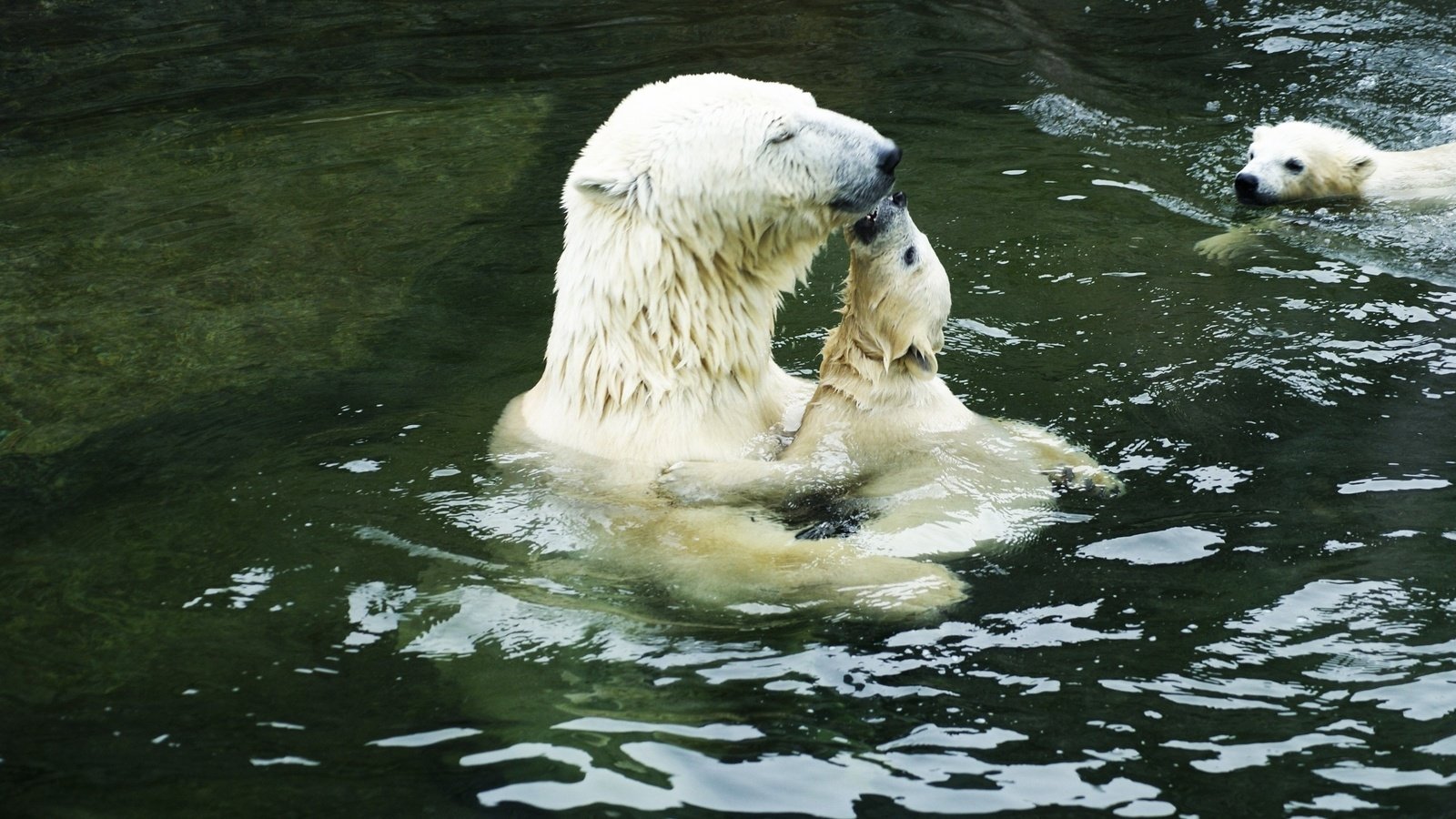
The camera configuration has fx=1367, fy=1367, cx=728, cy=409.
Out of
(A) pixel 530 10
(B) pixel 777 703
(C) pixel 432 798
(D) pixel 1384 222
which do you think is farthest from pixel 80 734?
(A) pixel 530 10

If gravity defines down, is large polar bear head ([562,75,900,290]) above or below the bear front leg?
above

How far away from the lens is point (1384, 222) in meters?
6.09

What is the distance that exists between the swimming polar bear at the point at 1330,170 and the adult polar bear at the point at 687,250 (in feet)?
10.3

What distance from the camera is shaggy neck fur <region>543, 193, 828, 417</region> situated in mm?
3668

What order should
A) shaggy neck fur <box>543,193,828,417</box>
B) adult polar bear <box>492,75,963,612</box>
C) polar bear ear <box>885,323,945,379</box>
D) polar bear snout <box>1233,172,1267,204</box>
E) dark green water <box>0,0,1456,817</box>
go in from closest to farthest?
dark green water <box>0,0,1456,817</box>
adult polar bear <box>492,75,963,612</box>
shaggy neck fur <box>543,193,828,417</box>
polar bear ear <box>885,323,945,379</box>
polar bear snout <box>1233,172,1267,204</box>

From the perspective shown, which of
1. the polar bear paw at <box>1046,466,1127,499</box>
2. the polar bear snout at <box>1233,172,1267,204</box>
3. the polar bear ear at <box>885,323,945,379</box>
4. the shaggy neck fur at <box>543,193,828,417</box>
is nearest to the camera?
the shaggy neck fur at <box>543,193,828,417</box>

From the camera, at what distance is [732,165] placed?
355 centimetres

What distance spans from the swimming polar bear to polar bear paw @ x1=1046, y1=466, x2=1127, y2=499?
8.88ft

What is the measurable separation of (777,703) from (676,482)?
2.86ft

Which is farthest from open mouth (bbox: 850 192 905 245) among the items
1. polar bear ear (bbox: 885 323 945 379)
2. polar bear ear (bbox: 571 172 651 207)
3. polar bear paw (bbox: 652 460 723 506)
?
polar bear paw (bbox: 652 460 723 506)

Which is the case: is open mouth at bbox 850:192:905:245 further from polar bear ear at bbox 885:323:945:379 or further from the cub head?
polar bear ear at bbox 885:323:945:379

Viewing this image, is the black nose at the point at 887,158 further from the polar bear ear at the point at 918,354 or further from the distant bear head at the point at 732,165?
the polar bear ear at the point at 918,354

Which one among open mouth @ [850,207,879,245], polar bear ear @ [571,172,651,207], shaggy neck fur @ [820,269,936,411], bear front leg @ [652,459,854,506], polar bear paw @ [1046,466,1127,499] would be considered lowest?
polar bear paw @ [1046,466,1127,499]

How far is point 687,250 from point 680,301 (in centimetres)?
14
